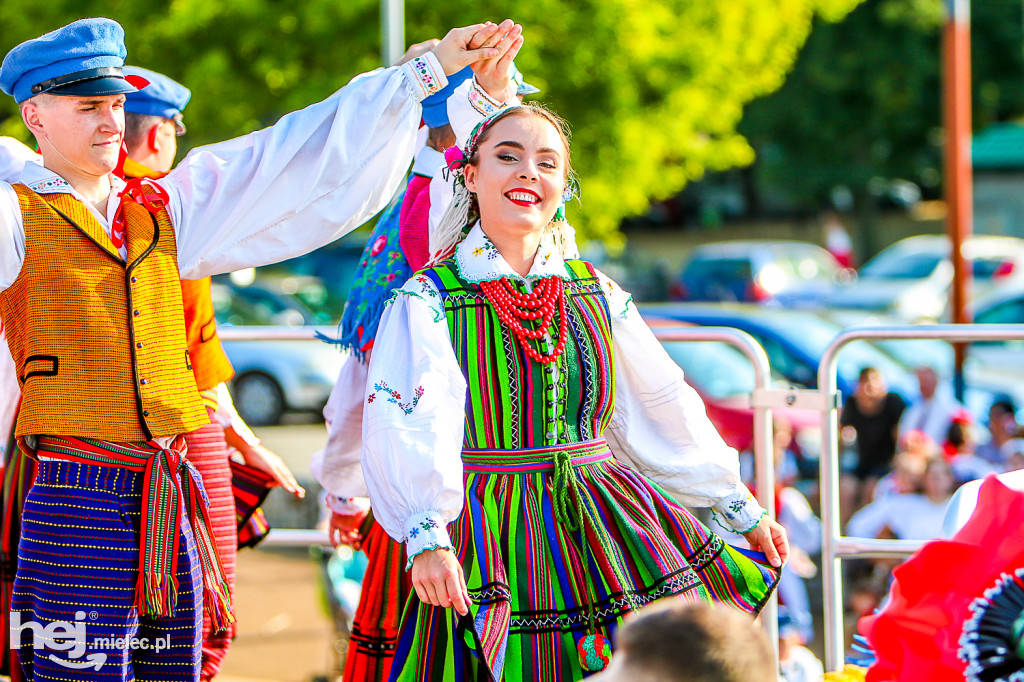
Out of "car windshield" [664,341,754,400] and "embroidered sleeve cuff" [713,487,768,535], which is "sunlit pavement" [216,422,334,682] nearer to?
"car windshield" [664,341,754,400]


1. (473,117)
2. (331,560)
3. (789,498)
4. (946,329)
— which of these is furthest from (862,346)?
(473,117)

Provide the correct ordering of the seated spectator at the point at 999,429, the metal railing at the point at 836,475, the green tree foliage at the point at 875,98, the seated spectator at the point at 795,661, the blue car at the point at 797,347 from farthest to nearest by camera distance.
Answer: the green tree foliage at the point at 875,98 < the blue car at the point at 797,347 < the seated spectator at the point at 999,429 < the seated spectator at the point at 795,661 < the metal railing at the point at 836,475

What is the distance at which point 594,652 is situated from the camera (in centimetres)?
235

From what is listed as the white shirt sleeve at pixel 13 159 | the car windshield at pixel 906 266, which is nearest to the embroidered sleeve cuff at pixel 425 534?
the white shirt sleeve at pixel 13 159

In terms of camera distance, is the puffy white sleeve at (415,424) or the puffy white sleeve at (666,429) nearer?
the puffy white sleeve at (415,424)

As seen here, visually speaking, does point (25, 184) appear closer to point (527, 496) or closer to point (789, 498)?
point (527, 496)

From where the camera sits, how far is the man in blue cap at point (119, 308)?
94.7 inches

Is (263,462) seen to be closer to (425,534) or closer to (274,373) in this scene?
(425,534)

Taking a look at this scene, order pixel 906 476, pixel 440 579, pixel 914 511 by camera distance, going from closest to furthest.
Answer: pixel 440 579, pixel 914 511, pixel 906 476

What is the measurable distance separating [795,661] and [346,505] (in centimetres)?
260

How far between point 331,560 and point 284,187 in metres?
3.90

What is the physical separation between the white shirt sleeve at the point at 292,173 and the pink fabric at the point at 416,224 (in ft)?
0.68

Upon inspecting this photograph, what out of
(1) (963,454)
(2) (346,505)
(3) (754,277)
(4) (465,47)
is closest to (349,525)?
(2) (346,505)

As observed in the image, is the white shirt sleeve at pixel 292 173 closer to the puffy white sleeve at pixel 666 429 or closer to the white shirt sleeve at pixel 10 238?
the white shirt sleeve at pixel 10 238
